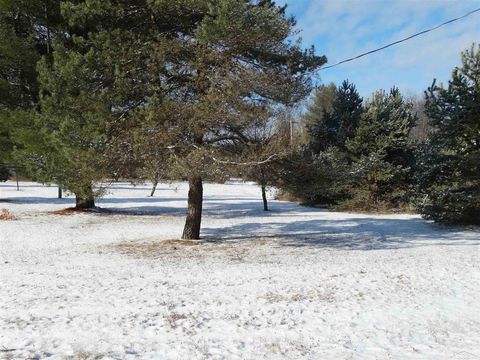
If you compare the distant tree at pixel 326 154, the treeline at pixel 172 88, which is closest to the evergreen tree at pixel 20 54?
the treeline at pixel 172 88

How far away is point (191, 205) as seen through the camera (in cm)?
1237

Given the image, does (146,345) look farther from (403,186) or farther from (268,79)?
(403,186)

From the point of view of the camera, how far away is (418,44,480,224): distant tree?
15.1 metres

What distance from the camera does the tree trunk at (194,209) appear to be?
12.2 metres

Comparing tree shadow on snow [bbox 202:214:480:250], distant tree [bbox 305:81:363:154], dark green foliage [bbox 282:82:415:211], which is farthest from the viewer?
distant tree [bbox 305:81:363:154]

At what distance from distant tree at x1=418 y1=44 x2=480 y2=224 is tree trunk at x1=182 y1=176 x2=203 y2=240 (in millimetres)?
8311

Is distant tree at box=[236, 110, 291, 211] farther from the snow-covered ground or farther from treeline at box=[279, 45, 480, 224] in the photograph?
the snow-covered ground

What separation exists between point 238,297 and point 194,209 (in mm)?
5887

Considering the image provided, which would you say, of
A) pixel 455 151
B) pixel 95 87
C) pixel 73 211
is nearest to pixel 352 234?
pixel 455 151

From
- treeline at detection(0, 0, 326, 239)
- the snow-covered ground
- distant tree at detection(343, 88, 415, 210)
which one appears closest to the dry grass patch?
the snow-covered ground

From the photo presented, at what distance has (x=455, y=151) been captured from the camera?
15719 mm

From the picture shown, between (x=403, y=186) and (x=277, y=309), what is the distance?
698 inches

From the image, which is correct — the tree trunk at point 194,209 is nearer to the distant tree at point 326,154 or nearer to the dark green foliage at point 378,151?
the distant tree at point 326,154

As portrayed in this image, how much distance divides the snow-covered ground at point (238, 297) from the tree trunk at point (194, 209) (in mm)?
486
